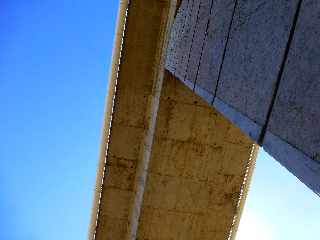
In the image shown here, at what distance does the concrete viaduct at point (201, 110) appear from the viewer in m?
1.85

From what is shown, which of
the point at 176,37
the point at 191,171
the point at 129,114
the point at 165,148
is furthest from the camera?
the point at 129,114

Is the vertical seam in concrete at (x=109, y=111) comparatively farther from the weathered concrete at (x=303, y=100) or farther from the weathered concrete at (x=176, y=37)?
the weathered concrete at (x=303, y=100)

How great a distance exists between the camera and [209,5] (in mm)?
4328

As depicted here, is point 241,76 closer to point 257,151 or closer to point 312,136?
point 312,136

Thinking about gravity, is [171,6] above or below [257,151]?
above

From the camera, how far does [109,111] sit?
372 inches

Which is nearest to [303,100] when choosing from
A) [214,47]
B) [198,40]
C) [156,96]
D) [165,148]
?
[214,47]

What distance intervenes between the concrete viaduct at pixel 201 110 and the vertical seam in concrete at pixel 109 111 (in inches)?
1.0

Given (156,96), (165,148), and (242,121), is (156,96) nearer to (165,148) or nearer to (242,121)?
(165,148)

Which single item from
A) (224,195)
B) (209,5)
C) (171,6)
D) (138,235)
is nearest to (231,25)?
(209,5)

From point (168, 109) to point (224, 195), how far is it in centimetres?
234

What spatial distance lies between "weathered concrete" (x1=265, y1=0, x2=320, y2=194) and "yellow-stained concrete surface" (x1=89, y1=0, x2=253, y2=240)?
554 centimetres

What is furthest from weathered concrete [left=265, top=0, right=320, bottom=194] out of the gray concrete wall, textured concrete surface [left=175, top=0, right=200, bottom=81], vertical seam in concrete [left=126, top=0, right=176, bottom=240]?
vertical seam in concrete [left=126, top=0, right=176, bottom=240]

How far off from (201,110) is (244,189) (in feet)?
7.18
